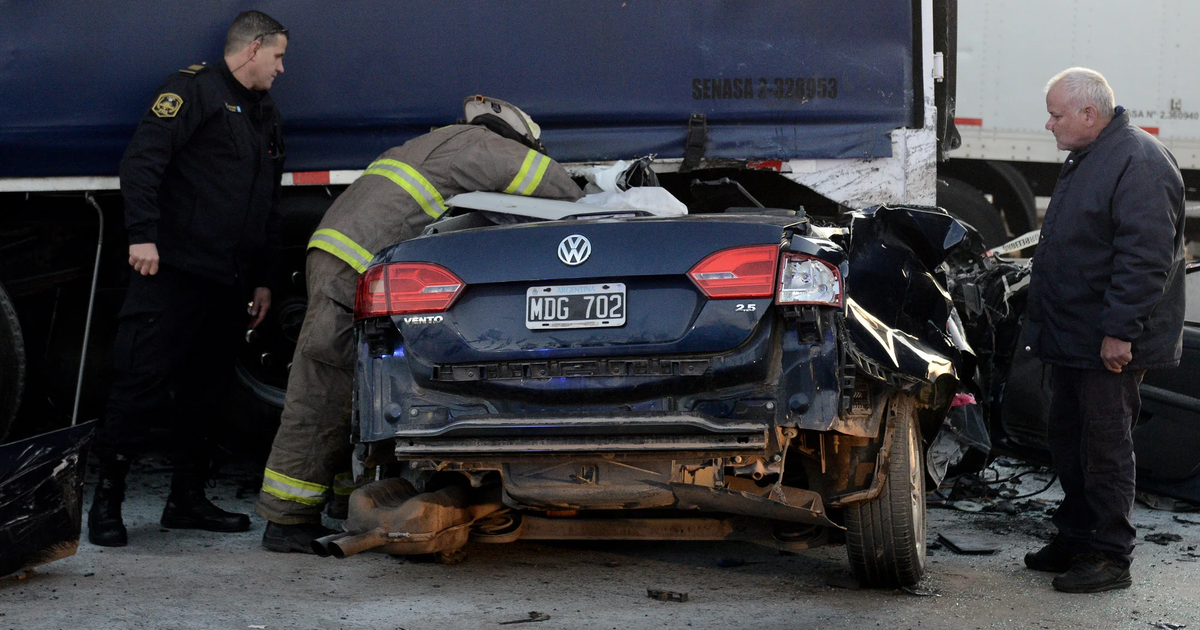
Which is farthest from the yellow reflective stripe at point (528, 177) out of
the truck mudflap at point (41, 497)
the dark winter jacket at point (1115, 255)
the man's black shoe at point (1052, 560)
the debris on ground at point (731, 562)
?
the man's black shoe at point (1052, 560)

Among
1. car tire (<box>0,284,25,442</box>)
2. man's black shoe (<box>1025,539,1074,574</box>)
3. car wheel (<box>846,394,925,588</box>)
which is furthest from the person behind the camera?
car tire (<box>0,284,25,442</box>)

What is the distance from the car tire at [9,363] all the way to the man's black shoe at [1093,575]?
13.3 ft

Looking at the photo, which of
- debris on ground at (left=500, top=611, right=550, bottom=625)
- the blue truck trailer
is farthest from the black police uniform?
debris on ground at (left=500, top=611, right=550, bottom=625)

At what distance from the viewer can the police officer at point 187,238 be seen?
4465 millimetres

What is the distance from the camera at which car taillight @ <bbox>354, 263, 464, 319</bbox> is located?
11.4ft

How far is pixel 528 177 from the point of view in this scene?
4.39 meters

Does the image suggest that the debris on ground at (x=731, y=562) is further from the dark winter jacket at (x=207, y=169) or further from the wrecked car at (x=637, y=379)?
the dark winter jacket at (x=207, y=169)

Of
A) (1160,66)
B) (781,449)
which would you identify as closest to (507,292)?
(781,449)

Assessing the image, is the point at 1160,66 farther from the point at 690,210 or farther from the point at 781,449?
the point at 781,449

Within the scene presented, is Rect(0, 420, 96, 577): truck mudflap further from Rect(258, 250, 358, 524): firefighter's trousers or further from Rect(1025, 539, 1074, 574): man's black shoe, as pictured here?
Rect(1025, 539, 1074, 574): man's black shoe

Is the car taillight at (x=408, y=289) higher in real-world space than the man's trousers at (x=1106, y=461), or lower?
higher

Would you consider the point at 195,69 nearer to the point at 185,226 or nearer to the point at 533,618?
the point at 185,226

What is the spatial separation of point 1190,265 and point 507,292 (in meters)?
3.23

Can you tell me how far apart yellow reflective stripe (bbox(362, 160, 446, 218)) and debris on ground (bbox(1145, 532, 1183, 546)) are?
2934 millimetres
